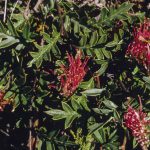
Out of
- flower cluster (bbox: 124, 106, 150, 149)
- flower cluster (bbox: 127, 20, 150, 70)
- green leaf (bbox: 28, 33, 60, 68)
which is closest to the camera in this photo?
flower cluster (bbox: 124, 106, 150, 149)

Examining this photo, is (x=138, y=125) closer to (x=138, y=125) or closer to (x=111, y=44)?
(x=138, y=125)

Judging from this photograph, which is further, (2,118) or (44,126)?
(2,118)

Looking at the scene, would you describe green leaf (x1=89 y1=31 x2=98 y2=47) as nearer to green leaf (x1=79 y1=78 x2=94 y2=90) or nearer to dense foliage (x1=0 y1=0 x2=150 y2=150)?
dense foliage (x1=0 y1=0 x2=150 y2=150)

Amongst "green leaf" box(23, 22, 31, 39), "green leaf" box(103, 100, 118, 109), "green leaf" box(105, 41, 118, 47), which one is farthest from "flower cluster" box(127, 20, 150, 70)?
"green leaf" box(23, 22, 31, 39)

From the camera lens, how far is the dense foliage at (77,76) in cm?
204

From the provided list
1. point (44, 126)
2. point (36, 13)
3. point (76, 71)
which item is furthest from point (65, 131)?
point (36, 13)

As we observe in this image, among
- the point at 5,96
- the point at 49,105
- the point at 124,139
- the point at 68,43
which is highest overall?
the point at 68,43

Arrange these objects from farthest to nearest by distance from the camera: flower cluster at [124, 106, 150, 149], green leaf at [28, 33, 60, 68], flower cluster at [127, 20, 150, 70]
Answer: green leaf at [28, 33, 60, 68] → flower cluster at [127, 20, 150, 70] → flower cluster at [124, 106, 150, 149]

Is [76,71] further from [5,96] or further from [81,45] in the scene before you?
[5,96]

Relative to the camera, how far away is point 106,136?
7.31ft

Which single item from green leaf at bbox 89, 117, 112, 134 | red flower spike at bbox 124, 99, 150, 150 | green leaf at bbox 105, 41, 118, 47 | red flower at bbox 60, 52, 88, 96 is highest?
green leaf at bbox 105, 41, 118, 47

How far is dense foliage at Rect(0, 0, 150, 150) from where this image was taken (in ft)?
6.69

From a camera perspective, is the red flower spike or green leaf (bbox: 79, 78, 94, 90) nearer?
the red flower spike

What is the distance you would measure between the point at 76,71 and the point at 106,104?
0.80ft
